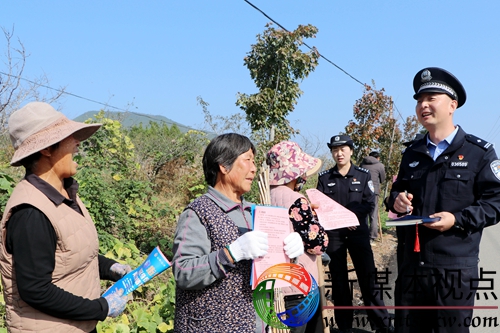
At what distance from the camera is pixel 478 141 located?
303 centimetres

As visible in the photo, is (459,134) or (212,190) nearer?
(212,190)

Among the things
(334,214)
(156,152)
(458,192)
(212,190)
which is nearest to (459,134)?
(458,192)

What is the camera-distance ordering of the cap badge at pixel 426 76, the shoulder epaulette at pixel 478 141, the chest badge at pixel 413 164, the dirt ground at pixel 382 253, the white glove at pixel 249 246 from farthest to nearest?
the dirt ground at pixel 382 253, the chest badge at pixel 413 164, the cap badge at pixel 426 76, the shoulder epaulette at pixel 478 141, the white glove at pixel 249 246

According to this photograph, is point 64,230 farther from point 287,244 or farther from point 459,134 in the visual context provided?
point 459,134

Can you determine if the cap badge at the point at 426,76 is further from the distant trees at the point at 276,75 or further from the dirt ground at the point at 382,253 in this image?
the distant trees at the point at 276,75

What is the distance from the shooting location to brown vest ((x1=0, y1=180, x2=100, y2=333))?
6.22 ft

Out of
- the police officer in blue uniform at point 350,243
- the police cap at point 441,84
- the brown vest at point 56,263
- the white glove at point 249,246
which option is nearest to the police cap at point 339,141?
the police officer in blue uniform at point 350,243

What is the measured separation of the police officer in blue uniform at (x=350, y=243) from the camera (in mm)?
4922

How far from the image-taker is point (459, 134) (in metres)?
3.07

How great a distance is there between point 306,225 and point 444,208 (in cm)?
95

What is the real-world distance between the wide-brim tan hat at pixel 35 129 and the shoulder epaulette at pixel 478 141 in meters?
2.51

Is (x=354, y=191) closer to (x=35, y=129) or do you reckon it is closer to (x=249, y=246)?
(x=249, y=246)

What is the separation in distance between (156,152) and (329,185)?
15.9 ft

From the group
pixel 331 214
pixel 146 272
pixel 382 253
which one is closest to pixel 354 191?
pixel 331 214
